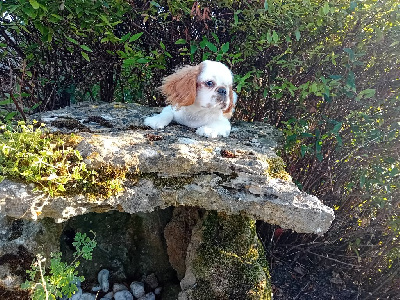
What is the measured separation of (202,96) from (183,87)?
0.17 metres

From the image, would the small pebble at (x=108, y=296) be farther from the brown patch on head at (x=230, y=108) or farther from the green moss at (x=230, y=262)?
the brown patch on head at (x=230, y=108)

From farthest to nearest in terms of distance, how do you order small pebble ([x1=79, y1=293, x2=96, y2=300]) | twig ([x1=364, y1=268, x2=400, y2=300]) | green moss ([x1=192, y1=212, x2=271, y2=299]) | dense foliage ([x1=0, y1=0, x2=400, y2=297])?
twig ([x1=364, y1=268, x2=400, y2=300]) → dense foliage ([x1=0, y1=0, x2=400, y2=297]) → small pebble ([x1=79, y1=293, x2=96, y2=300]) → green moss ([x1=192, y1=212, x2=271, y2=299])

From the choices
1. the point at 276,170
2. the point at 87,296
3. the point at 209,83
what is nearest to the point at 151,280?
the point at 87,296

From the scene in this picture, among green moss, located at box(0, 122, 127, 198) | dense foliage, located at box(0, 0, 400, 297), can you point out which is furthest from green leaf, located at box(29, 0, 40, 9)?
green moss, located at box(0, 122, 127, 198)

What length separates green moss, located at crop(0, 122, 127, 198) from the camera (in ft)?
6.17

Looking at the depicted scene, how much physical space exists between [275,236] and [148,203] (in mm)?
2462

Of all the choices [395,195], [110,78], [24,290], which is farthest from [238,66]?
[24,290]

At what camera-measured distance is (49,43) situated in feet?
11.2

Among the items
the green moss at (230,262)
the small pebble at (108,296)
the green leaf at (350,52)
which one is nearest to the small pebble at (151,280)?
the small pebble at (108,296)

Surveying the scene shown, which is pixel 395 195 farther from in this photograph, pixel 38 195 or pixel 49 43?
pixel 49 43

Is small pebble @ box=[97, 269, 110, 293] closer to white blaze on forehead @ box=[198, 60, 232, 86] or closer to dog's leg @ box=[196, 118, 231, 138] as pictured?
dog's leg @ box=[196, 118, 231, 138]

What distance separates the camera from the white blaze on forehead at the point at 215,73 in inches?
111

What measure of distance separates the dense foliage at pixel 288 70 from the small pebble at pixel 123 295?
1693 millimetres

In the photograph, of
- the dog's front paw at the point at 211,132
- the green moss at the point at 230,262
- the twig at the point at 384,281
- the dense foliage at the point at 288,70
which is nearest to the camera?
the green moss at the point at 230,262
